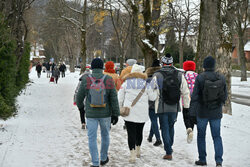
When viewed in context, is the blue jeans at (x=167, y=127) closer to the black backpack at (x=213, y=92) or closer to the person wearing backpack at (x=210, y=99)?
the person wearing backpack at (x=210, y=99)

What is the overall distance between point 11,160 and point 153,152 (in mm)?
2731

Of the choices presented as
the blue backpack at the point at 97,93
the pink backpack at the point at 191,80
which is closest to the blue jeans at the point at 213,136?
the blue backpack at the point at 97,93

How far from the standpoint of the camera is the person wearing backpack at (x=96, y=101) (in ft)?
18.4

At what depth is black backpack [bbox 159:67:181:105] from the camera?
644 centimetres

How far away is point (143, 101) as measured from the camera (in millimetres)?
6215

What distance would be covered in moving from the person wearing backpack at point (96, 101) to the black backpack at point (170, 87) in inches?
45.0

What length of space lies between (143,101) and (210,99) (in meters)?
1.18

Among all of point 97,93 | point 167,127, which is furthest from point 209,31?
point 97,93

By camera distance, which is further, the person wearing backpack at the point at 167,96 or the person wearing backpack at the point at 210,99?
the person wearing backpack at the point at 167,96

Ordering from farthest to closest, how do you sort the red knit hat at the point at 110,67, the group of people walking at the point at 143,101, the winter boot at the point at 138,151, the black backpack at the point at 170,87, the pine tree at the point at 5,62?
the pine tree at the point at 5,62
the red knit hat at the point at 110,67
the winter boot at the point at 138,151
the black backpack at the point at 170,87
the group of people walking at the point at 143,101

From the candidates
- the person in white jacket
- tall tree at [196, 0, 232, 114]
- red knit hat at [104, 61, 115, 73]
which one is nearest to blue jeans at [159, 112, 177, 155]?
the person in white jacket

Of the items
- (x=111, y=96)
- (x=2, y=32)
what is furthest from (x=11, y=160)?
(x=2, y=32)

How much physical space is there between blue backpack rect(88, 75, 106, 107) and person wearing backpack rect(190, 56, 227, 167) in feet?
5.06

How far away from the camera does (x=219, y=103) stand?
5.88m
